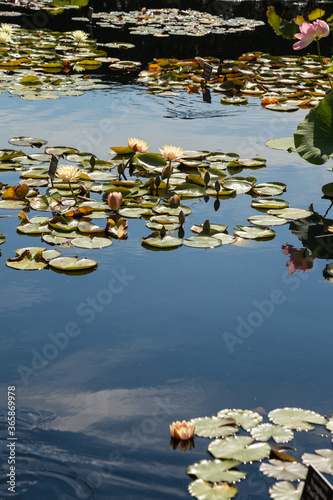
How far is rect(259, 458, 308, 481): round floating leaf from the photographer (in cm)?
130

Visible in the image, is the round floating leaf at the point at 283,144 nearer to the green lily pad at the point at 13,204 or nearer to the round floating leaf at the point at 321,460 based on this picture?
the green lily pad at the point at 13,204

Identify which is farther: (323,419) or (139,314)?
(139,314)

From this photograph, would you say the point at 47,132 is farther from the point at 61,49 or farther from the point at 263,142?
the point at 61,49

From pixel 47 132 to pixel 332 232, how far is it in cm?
218

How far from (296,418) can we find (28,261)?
129cm

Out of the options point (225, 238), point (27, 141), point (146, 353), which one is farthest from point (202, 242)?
point (27, 141)

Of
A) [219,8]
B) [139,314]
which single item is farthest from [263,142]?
[219,8]

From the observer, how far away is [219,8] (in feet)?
37.2

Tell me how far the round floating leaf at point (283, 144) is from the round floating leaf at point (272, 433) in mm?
2551

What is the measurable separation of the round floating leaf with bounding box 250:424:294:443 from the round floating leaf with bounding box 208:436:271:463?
0.02 m

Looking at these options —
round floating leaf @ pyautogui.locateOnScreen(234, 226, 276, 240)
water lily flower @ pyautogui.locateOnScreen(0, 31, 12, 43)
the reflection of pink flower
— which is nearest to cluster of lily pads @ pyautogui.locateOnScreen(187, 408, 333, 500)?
the reflection of pink flower

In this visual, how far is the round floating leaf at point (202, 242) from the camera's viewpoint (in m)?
2.49

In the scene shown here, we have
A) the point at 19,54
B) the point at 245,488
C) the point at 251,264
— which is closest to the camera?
the point at 245,488

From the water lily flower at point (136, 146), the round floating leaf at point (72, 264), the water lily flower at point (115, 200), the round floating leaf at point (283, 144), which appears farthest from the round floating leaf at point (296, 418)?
the round floating leaf at point (283, 144)
